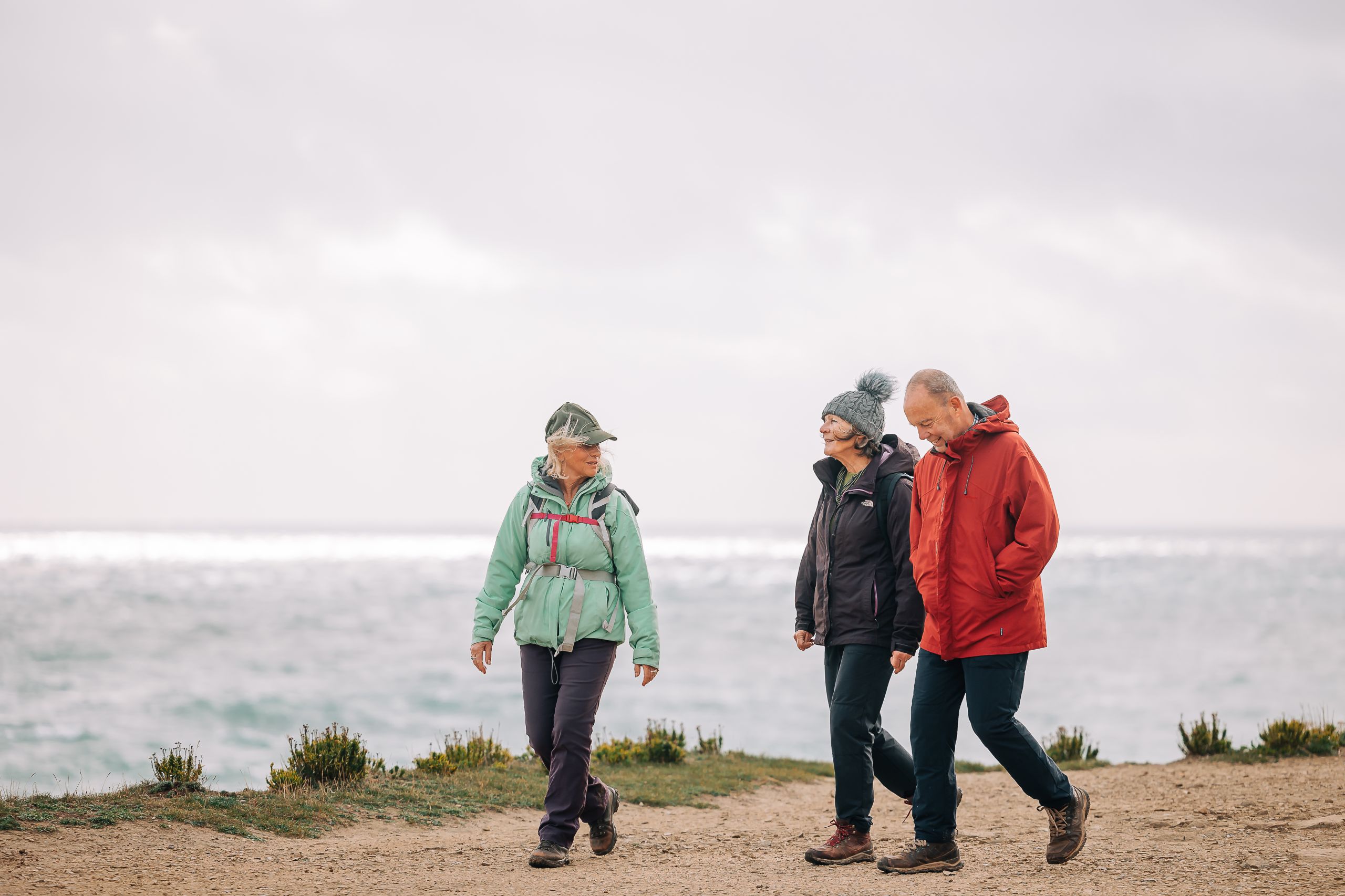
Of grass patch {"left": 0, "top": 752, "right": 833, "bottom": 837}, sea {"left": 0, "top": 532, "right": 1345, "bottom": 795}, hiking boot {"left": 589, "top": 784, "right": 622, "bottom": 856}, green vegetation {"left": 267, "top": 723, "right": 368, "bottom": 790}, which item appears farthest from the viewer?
sea {"left": 0, "top": 532, "right": 1345, "bottom": 795}

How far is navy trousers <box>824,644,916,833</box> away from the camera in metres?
5.28

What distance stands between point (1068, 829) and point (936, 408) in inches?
82.6

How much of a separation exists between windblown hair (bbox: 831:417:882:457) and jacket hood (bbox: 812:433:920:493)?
5 cm

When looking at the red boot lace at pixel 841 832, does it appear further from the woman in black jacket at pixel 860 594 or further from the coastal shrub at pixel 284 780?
the coastal shrub at pixel 284 780

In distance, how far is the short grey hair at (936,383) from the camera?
5.07 meters

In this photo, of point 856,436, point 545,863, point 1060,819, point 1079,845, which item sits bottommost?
point 545,863

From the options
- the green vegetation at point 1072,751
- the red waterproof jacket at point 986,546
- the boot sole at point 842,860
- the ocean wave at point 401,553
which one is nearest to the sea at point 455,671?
the green vegetation at point 1072,751

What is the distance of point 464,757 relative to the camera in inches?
385

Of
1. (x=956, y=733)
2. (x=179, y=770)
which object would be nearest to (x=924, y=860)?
(x=956, y=733)

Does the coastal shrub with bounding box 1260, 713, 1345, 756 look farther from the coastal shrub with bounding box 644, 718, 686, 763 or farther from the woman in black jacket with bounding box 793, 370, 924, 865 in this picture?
the woman in black jacket with bounding box 793, 370, 924, 865

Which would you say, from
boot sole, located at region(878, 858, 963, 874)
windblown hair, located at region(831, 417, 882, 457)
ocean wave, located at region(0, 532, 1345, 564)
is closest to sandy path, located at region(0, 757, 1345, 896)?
boot sole, located at region(878, 858, 963, 874)

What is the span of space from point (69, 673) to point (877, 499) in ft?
133

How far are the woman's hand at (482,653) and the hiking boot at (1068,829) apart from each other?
2.83 meters

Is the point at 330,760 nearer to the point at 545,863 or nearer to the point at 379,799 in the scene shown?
the point at 379,799
